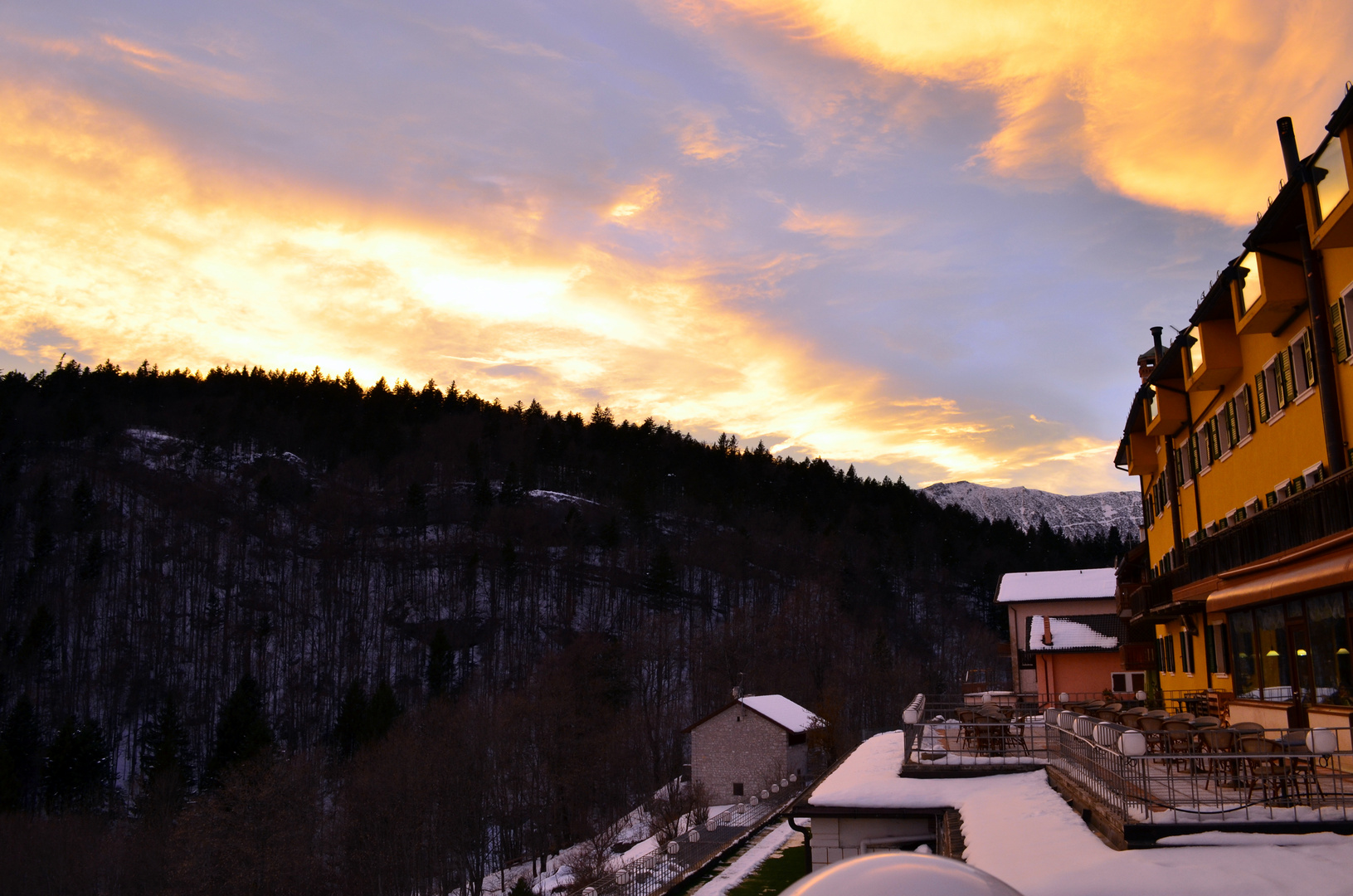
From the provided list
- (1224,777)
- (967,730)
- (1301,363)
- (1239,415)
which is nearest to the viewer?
(1224,777)

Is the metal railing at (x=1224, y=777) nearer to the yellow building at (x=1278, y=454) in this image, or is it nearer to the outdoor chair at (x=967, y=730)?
the yellow building at (x=1278, y=454)

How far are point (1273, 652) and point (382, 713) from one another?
6676cm

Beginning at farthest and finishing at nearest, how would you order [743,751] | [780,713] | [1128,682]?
1. [780,713]
2. [743,751]
3. [1128,682]

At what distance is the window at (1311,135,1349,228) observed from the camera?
12.1 meters

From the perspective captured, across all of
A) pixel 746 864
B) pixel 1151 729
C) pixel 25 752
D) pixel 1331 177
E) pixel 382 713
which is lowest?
pixel 25 752

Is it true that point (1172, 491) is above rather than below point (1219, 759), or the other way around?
above

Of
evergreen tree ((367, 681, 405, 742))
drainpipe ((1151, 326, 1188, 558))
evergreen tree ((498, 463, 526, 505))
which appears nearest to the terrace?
drainpipe ((1151, 326, 1188, 558))

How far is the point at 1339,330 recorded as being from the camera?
14039 millimetres

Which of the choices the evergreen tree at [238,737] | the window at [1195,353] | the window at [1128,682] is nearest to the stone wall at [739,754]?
the window at [1128,682]

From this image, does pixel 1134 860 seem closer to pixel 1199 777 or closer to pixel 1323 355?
pixel 1199 777

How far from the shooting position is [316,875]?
140ft

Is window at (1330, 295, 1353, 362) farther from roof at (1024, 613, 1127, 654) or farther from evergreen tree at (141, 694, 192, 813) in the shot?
evergreen tree at (141, 694, 192, 813)

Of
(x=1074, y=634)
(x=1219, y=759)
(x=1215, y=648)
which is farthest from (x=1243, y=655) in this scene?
(x=1074, y=634)

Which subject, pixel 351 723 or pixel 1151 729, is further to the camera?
pixel 351 723
